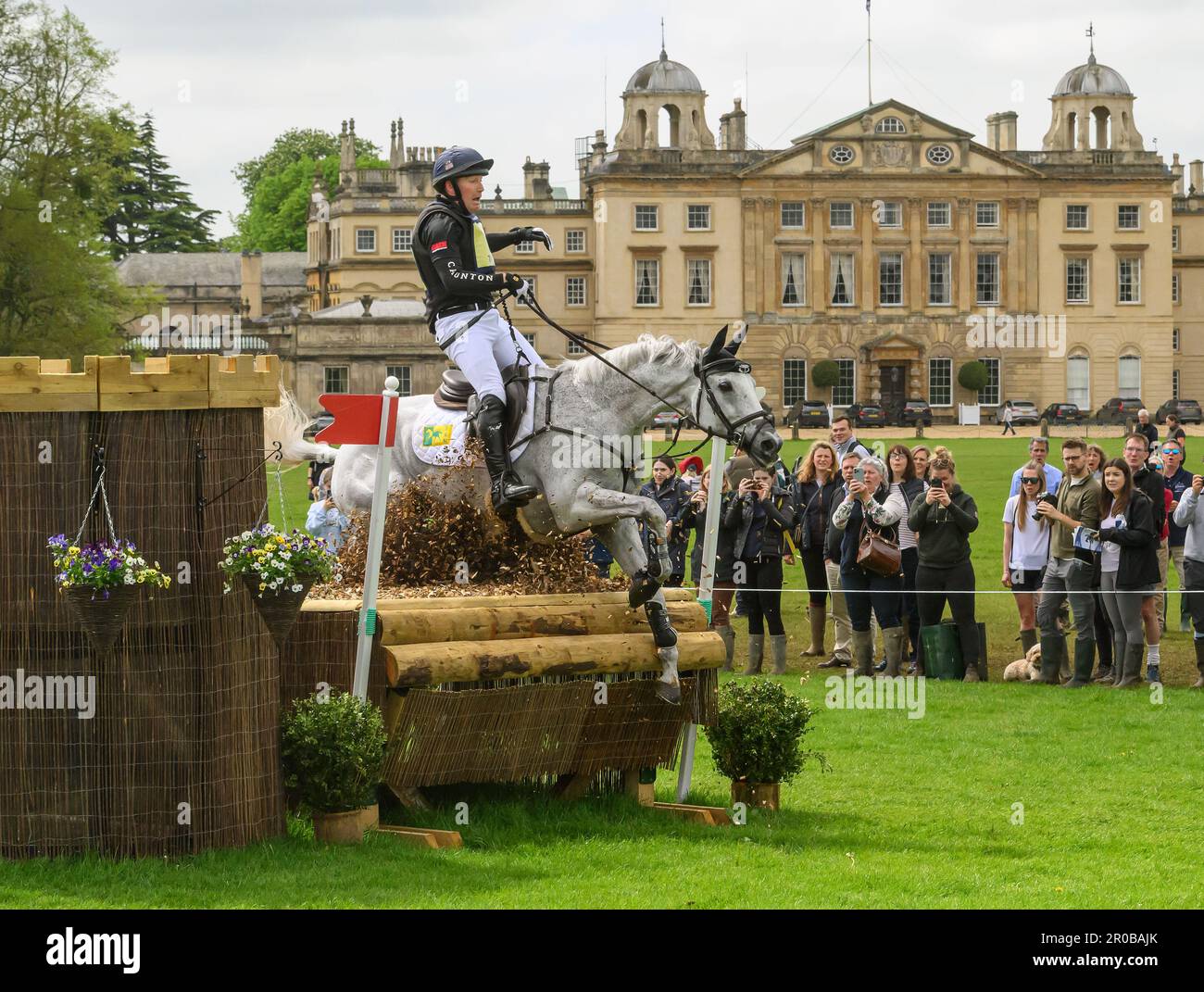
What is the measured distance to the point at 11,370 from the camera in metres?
7.99

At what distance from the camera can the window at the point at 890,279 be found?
8825 cm

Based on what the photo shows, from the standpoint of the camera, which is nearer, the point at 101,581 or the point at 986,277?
the point at 101,581

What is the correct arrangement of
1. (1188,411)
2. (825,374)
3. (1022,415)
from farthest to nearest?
(825,374) < (1188,411) < (1022,415)

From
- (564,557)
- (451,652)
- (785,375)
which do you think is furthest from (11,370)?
(785,375)

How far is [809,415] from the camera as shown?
246ft

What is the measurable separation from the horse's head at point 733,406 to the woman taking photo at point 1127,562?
18.0 feet

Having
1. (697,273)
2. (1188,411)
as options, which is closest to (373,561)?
(1188,411)

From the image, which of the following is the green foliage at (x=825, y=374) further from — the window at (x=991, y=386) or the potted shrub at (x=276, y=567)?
the potted shrub at (x=276, y=567)

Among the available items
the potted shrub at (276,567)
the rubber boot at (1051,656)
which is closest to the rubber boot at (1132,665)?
the rubber boot at (1051,656)

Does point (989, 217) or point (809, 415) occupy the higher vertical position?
point (989, 217)

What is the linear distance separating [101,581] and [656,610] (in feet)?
10.2

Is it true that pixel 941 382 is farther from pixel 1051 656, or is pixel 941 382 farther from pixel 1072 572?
pixel 1051 656

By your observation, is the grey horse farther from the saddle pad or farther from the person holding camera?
the person holding camera

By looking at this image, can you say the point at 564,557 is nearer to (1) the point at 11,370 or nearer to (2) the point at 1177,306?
(1) the point at 11,370
